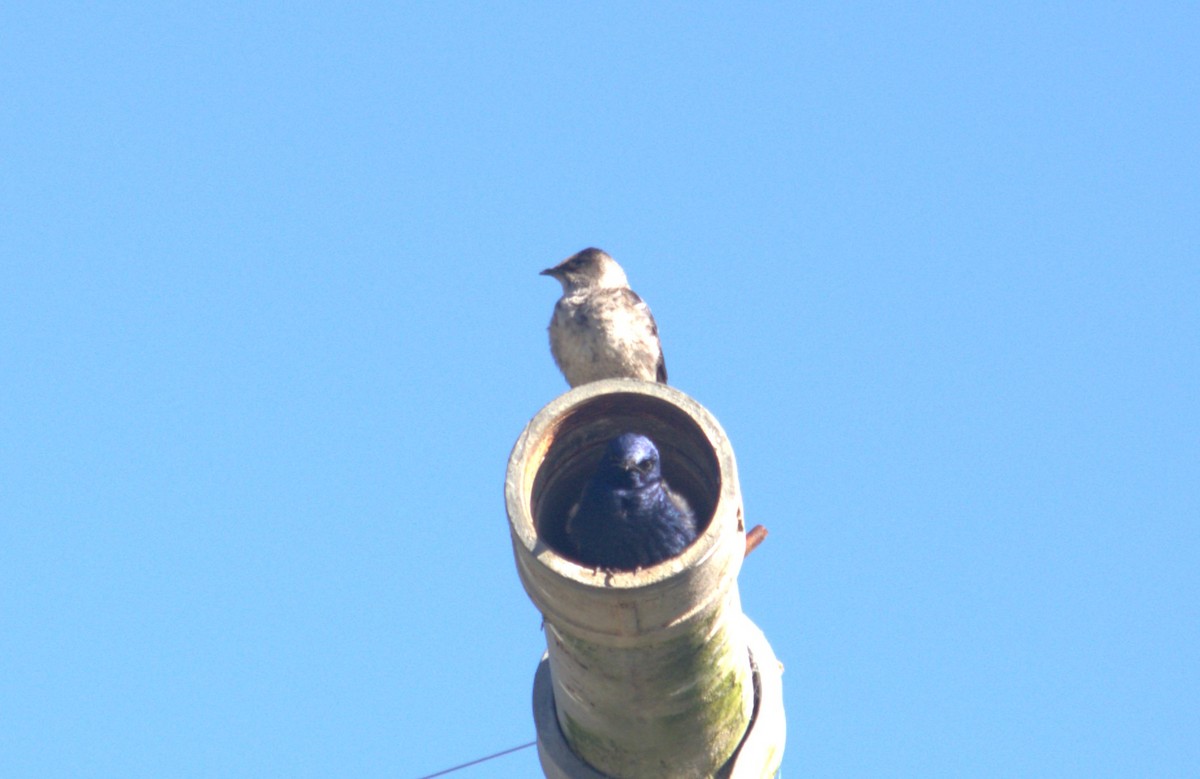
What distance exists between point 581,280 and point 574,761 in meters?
5.18

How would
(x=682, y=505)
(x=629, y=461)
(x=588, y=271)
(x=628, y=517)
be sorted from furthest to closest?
(x=588, y=271)
(x=682, y=505)
(x=628, y=517)
(x=629, y=461)

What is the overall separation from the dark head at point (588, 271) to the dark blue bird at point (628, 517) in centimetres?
403

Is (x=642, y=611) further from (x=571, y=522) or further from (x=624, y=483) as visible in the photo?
(x=571, y=522)

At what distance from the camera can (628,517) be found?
16.5ft

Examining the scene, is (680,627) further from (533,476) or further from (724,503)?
(533,476)

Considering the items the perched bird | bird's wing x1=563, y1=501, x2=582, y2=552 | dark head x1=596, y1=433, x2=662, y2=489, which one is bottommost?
the perched bird

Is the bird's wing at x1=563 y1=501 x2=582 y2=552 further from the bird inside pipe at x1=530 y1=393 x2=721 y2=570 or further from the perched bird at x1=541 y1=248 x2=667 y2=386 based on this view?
the perched bird at x1=541 y1=248 x2=667 y2=386

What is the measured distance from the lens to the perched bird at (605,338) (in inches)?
322

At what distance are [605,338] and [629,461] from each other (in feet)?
11.2

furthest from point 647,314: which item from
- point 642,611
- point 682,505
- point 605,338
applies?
point 642,611

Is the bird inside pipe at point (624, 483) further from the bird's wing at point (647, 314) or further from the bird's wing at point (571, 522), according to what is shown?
the bird's wing at point (647, 314)

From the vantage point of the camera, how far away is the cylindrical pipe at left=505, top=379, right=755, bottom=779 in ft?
12.3

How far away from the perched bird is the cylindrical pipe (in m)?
3.41

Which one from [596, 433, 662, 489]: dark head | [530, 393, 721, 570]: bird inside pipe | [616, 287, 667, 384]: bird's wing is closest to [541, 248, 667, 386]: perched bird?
[616, 287, 667, 384]: bird's wing
